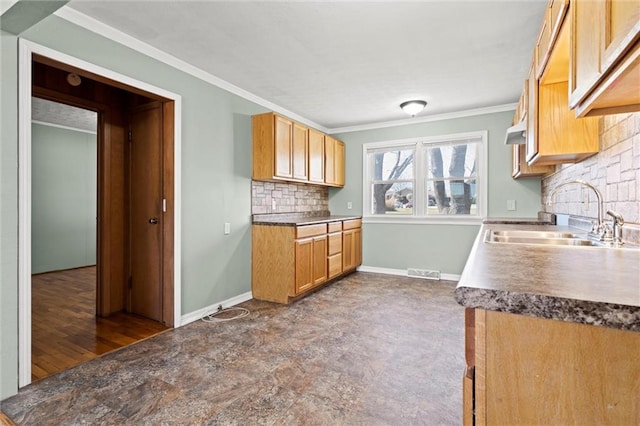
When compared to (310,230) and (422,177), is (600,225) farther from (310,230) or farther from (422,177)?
(422,177)

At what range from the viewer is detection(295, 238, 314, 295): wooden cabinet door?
11.8 feet

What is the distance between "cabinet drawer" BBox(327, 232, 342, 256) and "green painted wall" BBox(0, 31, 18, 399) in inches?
121

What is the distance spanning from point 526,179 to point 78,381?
200 inches

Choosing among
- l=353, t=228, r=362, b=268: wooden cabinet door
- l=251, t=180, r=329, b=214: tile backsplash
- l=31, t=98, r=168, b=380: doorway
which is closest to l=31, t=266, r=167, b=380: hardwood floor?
l=31, t=98, r=168, b=380: doorway

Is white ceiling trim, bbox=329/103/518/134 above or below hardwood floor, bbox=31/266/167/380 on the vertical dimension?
above

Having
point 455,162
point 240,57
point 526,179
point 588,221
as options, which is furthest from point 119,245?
point 526,179

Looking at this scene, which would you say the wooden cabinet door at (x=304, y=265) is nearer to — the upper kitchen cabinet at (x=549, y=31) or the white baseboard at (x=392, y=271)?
the white baseboard at (x=392, y=271)

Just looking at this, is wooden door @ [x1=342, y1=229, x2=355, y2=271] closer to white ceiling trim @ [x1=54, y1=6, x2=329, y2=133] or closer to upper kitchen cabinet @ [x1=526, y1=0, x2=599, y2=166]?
white ceiling trim @ [x1=54, y1=6, x2=329, y2=133]

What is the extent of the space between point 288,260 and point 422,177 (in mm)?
2582

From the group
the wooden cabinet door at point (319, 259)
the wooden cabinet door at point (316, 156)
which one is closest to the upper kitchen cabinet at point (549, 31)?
the wooden cabinet door at point (319, 259)

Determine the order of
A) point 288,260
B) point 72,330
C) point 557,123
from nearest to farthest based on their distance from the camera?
point 557,123, point 72,330, point 288,260

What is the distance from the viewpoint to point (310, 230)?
3828 millimetres

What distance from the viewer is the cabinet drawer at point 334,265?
14.0ft

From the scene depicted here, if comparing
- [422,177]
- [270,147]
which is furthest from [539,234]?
[270,147]
